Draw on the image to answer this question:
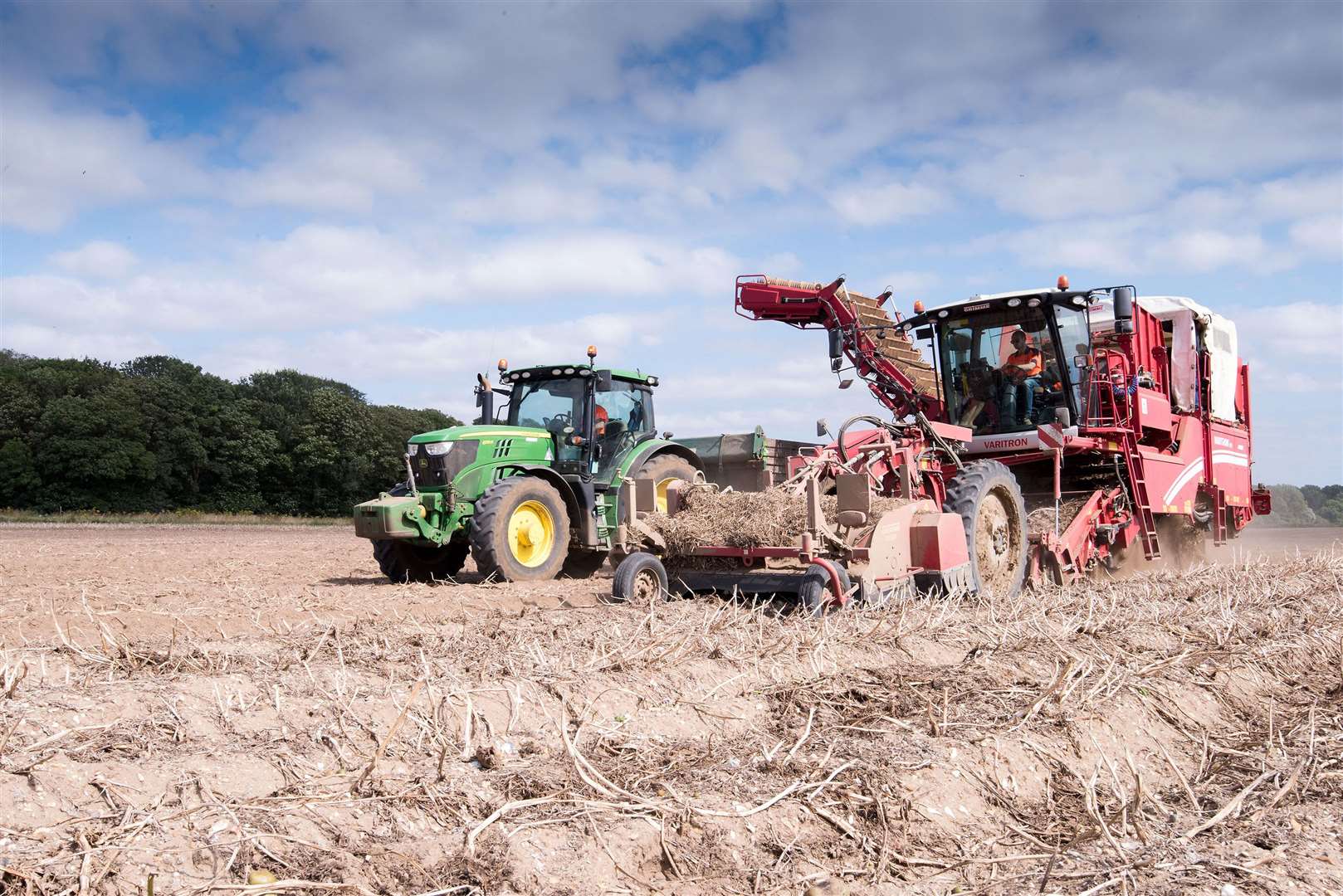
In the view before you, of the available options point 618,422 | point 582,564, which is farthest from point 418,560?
point 618,422

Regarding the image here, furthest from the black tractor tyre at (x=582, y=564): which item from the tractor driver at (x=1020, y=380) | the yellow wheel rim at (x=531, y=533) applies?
the tractor driver at (x=1020, y=380)

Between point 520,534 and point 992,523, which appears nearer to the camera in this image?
point 992,523

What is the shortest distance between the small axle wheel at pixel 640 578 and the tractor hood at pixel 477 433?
311 centimetres

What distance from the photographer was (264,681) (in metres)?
4.29

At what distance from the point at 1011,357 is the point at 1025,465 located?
1.10 metres

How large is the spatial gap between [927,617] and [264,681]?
3.78 meters

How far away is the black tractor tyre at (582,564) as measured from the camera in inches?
438

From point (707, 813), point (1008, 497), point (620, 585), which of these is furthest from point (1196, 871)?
point (1008, 497)

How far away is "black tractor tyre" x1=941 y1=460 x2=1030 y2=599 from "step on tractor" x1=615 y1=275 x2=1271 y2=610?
0.06 feet

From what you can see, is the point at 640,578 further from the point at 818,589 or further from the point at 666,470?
the point at 666,470

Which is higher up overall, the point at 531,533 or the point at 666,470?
the point at 666,470

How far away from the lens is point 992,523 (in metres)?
8.49

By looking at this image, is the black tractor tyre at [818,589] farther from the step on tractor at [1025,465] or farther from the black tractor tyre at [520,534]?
the black tractor tyre at [520,534]

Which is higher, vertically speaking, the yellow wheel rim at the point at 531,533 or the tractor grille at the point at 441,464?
the tractor grille at the point at 441,464
